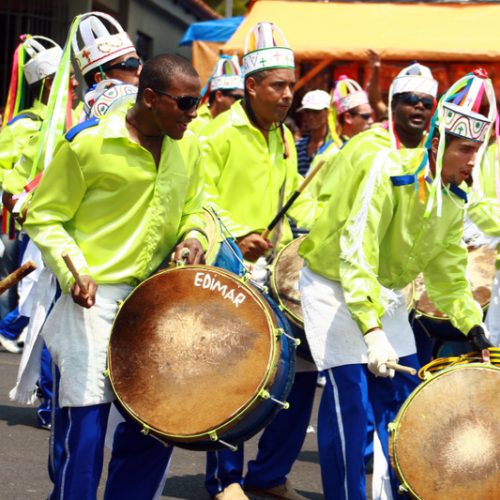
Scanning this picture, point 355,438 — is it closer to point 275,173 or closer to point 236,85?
point 275,173

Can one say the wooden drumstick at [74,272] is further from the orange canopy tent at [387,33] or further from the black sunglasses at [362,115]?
the orange canopy tent at [387,33]

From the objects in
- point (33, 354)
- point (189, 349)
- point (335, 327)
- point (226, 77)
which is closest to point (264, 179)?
point (33, 354)

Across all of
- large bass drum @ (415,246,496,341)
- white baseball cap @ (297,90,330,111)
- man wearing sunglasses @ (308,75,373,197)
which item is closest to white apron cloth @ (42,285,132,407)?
large bass drum @ (415,246,496,341)

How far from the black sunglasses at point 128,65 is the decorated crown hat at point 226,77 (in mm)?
3614

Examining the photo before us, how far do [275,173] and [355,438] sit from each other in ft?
6.45

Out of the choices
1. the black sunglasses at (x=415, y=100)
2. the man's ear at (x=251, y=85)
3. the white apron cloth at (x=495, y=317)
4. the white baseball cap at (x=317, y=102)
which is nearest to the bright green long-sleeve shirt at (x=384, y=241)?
the black sunglasses at (x=415, y=100)

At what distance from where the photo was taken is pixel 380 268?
5707mm

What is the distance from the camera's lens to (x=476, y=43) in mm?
13516

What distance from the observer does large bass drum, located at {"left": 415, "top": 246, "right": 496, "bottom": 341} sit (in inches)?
307

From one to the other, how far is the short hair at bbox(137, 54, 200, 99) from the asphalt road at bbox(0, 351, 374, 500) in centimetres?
236

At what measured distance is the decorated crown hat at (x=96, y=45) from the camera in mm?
6301

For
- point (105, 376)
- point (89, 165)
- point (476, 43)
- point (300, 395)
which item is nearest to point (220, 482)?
point (300, 395)

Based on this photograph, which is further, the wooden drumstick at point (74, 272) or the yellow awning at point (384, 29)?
the yellow awning at point (384, 29)

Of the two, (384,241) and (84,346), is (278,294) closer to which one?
(384,241)
